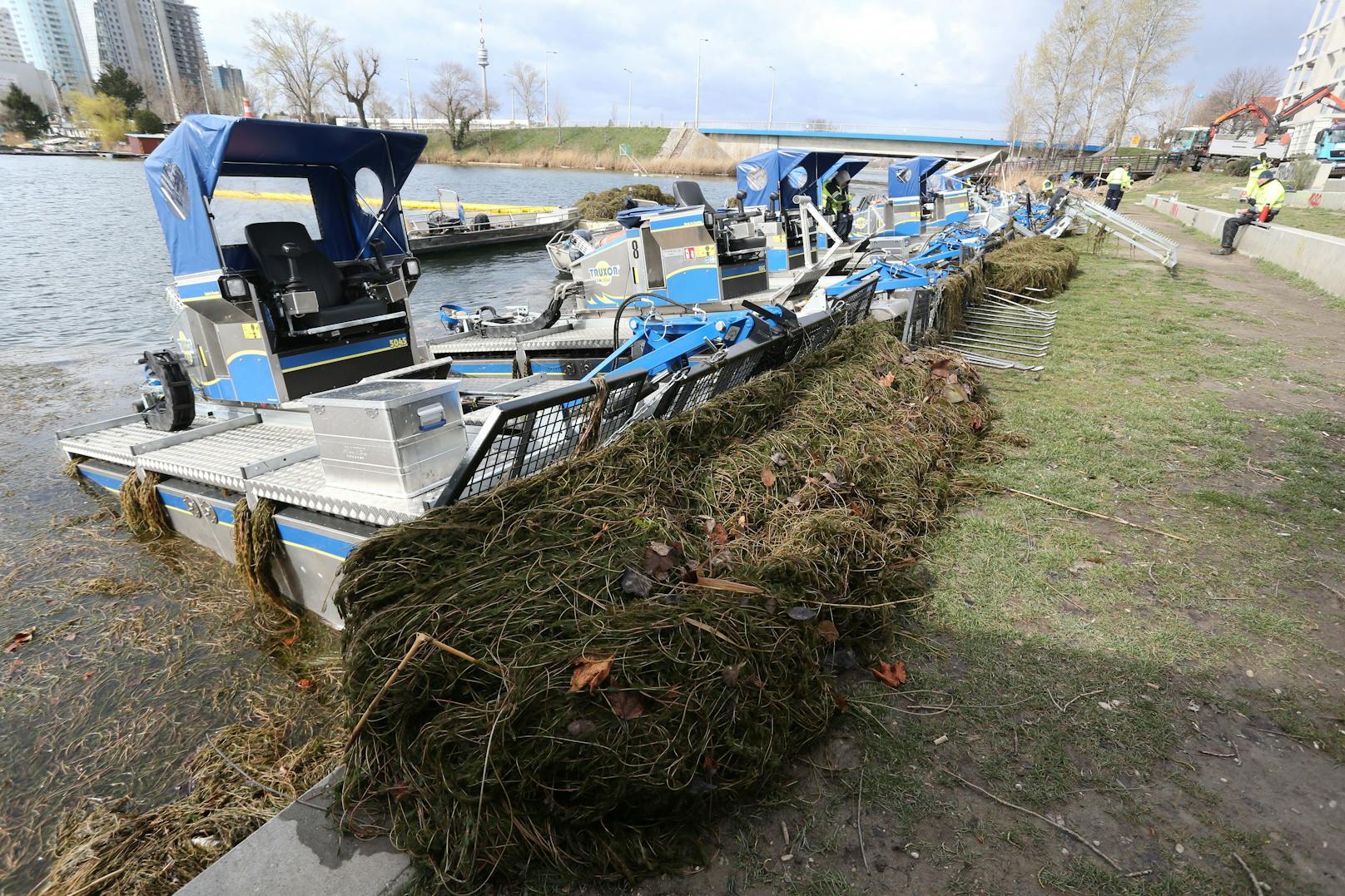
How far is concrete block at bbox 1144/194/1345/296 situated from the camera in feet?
40.4

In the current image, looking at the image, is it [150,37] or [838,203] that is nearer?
[838,203]

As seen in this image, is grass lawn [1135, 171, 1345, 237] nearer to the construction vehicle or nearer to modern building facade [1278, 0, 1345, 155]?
the construction vehicle

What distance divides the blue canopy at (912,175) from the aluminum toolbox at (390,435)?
62.7 feet

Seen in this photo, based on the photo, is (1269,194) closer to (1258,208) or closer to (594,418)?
(1258,208)

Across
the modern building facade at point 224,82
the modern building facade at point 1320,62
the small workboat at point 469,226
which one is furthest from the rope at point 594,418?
the modern building facade at point 224,82

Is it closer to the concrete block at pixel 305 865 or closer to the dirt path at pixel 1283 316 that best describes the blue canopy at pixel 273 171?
the concrete block at pixel 305 865

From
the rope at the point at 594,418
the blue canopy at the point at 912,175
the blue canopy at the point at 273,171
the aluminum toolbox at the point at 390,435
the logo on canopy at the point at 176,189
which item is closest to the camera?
the aluminum toolbox at the point at 390,435

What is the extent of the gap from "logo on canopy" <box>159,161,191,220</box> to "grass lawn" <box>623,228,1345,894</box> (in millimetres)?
6008

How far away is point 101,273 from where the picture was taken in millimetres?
19734

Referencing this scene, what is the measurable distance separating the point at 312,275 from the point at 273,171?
1.09 m

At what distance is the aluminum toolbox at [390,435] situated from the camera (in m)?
3.22

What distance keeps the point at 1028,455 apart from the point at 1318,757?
3238 mm

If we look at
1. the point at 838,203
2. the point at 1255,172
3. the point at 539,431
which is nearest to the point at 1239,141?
the point at 1255,172

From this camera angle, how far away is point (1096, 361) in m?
8.27
